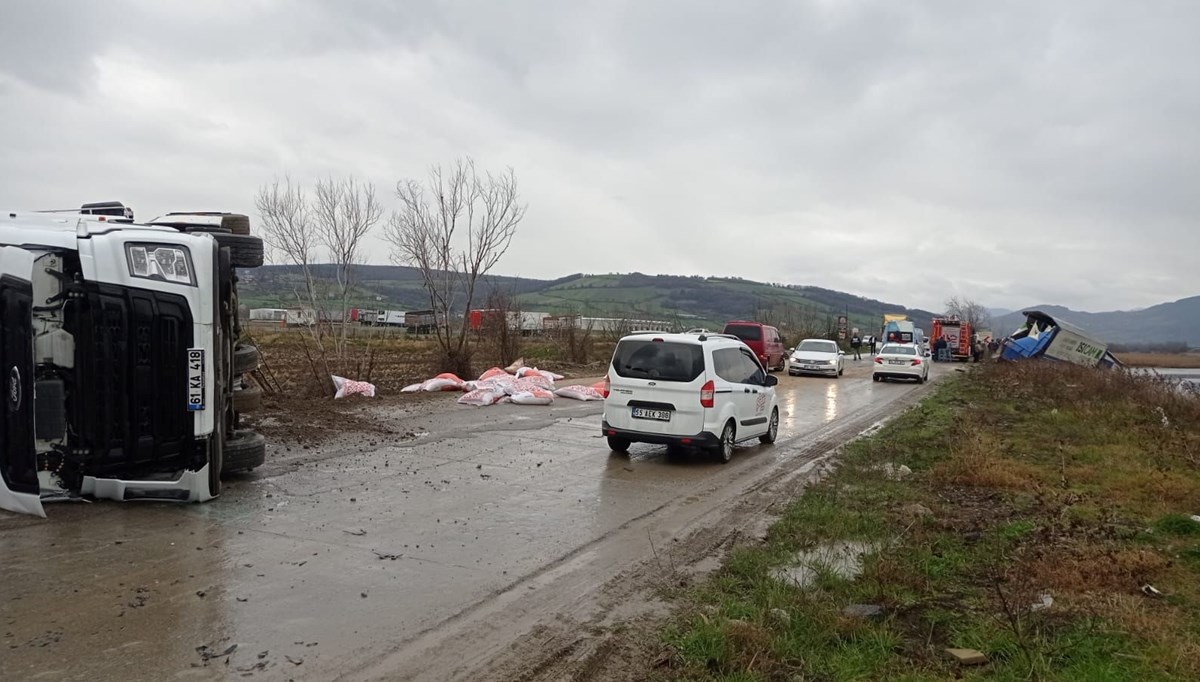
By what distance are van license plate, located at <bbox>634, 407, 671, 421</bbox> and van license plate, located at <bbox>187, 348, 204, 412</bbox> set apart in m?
5.81

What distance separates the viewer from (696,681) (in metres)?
4.19

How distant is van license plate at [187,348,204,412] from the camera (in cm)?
710

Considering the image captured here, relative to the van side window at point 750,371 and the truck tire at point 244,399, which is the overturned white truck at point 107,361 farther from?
the van side window at point 750,371

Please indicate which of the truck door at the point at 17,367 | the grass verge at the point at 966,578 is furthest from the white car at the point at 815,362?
the truck door at the point at 17,367

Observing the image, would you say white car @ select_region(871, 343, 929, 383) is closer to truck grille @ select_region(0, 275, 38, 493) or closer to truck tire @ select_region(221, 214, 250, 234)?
truck tire @ select_region(221, 214, 250, 234)

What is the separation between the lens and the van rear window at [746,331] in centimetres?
3172

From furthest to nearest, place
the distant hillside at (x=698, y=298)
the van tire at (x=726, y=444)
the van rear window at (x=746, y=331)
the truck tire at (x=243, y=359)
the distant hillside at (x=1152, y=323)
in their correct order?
the distant hillside at (x=1152, y=323)
the distant hillside at (x=698, y=298)
the van rear window at (x=746, y=331)
the van tire at (x=726, y=444)
the truck tire at (x=243, y=359)

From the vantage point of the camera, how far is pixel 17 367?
21.0ft

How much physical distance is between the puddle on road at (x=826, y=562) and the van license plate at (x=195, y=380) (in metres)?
5.26

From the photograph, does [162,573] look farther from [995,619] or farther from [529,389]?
[529,389]

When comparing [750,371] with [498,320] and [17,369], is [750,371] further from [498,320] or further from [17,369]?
[498,320]

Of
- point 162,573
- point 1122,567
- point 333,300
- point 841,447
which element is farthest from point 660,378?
point 333,300

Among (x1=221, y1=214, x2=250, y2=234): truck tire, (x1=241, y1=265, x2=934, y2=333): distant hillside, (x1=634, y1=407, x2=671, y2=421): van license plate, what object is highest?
(x1=241, y1=265, x2=934, y2=333): distant hillside

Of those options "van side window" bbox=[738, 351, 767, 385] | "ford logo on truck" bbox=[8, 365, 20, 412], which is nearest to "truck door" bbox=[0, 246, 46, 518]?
"ford logo on truck" bbox=[8, 365, 20, 412]
